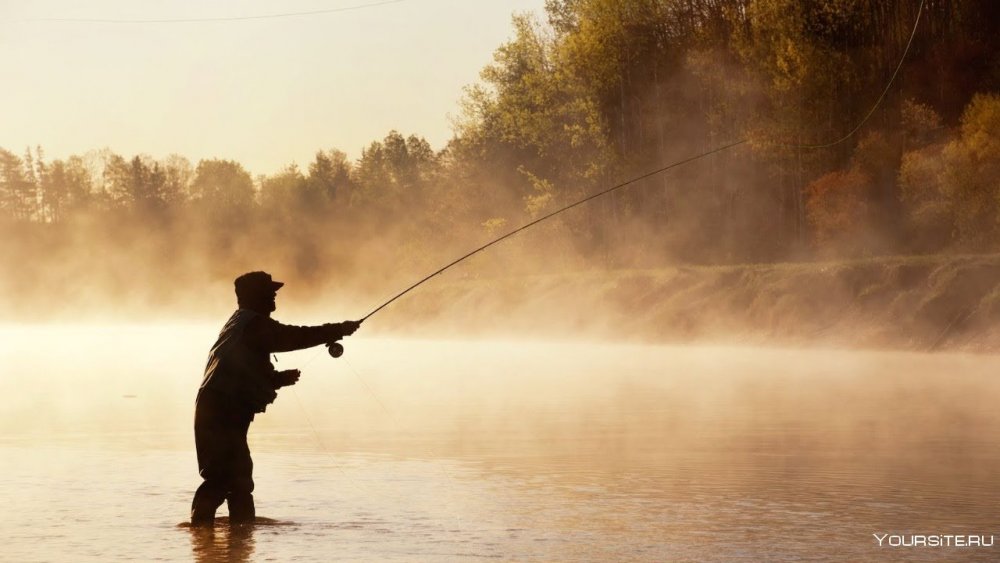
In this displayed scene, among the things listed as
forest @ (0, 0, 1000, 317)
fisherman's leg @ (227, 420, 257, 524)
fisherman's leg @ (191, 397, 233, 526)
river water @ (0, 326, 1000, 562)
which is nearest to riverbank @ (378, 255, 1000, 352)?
forest @ (0, 0, 1000, 317)

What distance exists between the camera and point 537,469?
13.5 meters

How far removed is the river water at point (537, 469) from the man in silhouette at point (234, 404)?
26 centimetres

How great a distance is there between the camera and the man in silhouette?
10602 mm

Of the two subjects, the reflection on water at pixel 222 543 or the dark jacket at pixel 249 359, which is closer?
the reflection on water at pixel 222 543

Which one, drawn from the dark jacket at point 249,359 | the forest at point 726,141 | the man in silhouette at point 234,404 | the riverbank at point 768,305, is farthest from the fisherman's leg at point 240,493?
the forest at point 726,141

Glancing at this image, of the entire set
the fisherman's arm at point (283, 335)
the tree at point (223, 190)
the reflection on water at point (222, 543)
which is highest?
the tree at point (223, 190)

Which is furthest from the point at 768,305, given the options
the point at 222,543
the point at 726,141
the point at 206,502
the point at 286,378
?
the point at 222,543

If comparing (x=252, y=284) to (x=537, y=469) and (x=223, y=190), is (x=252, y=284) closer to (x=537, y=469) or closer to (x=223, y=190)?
(x=537, y=469)

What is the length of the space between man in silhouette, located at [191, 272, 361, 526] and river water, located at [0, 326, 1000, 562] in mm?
255

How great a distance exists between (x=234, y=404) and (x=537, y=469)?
3.67 meters

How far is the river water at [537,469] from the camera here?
9.75m

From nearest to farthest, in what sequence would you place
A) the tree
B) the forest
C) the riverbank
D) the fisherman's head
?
the fisherman's head
the riverbank
the forest
the tree

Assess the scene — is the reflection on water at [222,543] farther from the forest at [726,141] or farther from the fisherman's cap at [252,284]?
the forest at [726,141]

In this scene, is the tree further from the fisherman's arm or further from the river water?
the fisherman's arm
